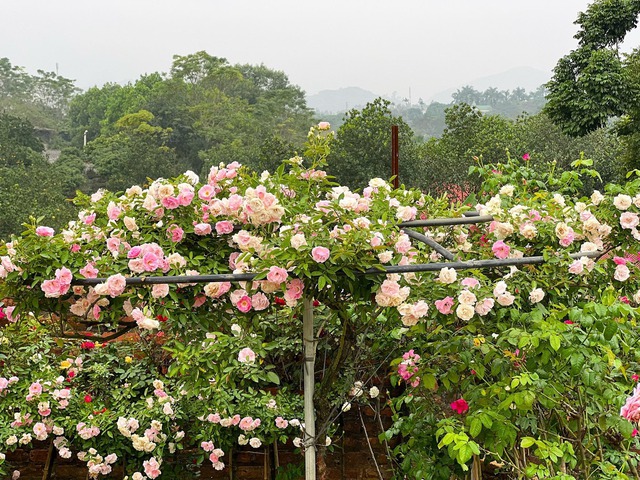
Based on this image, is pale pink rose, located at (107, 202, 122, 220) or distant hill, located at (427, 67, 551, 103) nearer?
pale pink rose, located at (107, 202, 122, 220)

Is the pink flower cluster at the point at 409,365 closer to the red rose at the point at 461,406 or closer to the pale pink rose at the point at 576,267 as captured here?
the red rose at the point at 461,406

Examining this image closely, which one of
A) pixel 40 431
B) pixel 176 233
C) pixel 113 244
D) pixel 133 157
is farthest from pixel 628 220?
pixel 133 157

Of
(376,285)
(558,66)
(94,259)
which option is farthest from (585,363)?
(558,66)

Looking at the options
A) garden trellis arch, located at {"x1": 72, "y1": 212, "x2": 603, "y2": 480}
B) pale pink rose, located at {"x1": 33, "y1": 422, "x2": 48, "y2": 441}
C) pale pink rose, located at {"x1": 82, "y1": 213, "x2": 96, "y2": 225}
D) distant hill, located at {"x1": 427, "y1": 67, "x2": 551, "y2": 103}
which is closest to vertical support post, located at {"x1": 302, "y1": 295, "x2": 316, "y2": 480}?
garden trellis arch, located at {"x1": 72, "y1": 212, "x2": 603, "y2": 480}

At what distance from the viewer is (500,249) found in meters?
1.64

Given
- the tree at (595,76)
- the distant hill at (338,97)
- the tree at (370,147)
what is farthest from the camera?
the distant hill at (338,97)

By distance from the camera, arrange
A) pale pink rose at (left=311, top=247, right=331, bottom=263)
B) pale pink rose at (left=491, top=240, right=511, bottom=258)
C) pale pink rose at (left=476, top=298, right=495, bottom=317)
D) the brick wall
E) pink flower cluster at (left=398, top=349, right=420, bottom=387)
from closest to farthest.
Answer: pale pink rose at (left=311, top=247, right=331, bottom=263) < pale pink rose at (left=476, top=298, right=495, bottom=317) < pale pink rose at (left=491, top=240, right=511, bottom=258) < pink flower cluster at (left=398, top=349, right=420, bottom=387) < the brick wall

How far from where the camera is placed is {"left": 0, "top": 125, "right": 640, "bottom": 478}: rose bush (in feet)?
4.55

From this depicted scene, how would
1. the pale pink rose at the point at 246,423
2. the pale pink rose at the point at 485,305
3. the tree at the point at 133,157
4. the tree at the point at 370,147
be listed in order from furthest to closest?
1. the tree at the point at 133,157
2. the tree at the point at 370,147
3. the pale pink rose at the point at 246,423
4. the pale pink rose at the point at 485,305

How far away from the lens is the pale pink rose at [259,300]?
4.74ft

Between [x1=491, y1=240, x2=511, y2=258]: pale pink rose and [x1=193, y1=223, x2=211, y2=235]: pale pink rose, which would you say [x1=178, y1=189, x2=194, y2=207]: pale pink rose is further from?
[x1=491, y1=240, x2=511, y2=258]: pale pink rose

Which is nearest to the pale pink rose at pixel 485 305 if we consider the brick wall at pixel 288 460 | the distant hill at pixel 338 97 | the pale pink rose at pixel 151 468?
the brick wall at pixel 288 460

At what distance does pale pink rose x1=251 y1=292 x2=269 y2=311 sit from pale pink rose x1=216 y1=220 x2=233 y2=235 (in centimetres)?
14

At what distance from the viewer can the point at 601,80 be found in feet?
40.1
